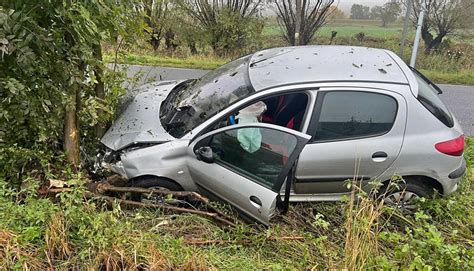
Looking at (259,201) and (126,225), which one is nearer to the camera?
(126,225)

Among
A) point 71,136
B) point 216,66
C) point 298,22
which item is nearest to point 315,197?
point 71,136

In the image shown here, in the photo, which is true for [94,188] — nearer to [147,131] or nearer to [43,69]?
[147,131]

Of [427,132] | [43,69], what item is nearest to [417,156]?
[427,132]

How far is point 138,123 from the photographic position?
3.54 m

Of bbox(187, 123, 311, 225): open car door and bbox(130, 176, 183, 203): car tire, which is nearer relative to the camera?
bbox(187, 123, 311, 225): open car door

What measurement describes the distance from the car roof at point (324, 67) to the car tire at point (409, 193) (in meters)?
1.03

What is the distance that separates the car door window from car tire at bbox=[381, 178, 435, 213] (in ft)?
4.43

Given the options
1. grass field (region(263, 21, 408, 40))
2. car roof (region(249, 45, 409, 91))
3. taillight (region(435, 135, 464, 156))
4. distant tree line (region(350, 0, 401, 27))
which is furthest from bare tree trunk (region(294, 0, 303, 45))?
taillight (region(435, 135, 464, 156))

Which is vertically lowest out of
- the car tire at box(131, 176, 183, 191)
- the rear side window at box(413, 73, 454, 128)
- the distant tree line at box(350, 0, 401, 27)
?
the car tire at box(131, 176, 183, 191)

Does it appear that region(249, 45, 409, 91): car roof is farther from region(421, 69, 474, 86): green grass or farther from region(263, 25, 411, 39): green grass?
region(263, 25, 411, 39): green grass

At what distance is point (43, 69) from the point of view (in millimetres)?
2941

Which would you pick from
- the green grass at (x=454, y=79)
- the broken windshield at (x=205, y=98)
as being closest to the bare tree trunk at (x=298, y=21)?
the green grass at (x=454, y=79)

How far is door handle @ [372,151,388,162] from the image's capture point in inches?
129

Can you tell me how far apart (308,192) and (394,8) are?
14.5 meters
